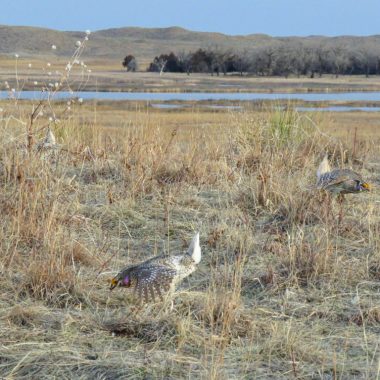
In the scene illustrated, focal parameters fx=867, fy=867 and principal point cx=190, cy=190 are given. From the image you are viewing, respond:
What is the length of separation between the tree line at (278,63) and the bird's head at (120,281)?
54506 millimetres

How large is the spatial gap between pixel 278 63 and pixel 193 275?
5521 cm

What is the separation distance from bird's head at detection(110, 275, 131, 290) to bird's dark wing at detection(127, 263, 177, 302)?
1.5 inches

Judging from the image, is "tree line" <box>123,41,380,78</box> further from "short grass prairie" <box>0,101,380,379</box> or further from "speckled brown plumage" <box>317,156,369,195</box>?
"speckled brown plumage" <box>317,156,369,195</box>

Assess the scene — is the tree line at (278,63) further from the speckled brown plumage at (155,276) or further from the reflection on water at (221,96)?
the speckled brown plumage at (155,276)

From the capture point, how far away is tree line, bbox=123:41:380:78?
59.0 meters

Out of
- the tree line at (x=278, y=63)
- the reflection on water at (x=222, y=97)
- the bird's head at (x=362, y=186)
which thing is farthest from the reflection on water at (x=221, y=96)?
the bird's head at (x=362, y=186)

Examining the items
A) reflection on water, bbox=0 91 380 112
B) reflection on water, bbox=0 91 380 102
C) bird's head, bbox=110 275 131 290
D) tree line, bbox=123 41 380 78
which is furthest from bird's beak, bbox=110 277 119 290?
tree line, bbox=123 41 380 78

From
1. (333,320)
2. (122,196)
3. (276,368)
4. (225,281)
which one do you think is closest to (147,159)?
(122,196)

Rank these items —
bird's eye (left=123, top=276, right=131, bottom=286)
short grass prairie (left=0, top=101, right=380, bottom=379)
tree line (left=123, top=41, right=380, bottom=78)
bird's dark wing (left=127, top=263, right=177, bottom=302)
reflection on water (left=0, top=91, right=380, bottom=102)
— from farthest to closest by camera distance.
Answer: tree line (left=123, top=41, right=380, bottom=78), reflection on water (left=0, top=91, right=380, bottom=102), bird's eye (left=123, top=276, right=131, bottom=286), bird's dark wing (left=127, top=263, right=177, bottom=302), short grass prairie (left=0, top=101, right=380, bottom=379)

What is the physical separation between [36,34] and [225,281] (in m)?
119

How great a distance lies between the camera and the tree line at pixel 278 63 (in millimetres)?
59031

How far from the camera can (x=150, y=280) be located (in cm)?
452

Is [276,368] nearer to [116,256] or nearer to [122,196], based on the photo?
[116,256]

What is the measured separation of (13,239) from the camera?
5426mm
